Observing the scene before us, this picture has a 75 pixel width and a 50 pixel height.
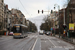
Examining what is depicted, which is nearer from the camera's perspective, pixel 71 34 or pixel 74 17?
pixel 71 34

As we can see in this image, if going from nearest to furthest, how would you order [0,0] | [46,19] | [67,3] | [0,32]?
[67,3] < [0,32] < [0,0] < [46,19]

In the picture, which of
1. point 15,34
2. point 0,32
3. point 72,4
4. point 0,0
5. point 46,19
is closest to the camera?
point 15,34

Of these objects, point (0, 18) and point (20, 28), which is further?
point (0, 18)

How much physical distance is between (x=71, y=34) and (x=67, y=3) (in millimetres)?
9055

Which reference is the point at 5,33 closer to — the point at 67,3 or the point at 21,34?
the point at 21,34

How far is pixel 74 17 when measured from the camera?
185ft

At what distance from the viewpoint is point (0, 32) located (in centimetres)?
5462

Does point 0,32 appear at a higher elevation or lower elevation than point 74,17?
lower

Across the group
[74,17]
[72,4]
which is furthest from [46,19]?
[72,4]

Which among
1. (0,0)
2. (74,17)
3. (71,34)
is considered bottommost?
(71,34)

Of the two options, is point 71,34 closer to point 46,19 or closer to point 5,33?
point 5,33

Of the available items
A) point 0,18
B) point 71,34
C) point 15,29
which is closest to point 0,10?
point 0,18

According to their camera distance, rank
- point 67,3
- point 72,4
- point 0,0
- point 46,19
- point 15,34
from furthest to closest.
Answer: point 46,19 < point 0,0 < point 72,4 < point 67,3 < point 15,34

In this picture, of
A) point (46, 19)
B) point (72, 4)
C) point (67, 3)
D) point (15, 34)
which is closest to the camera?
point (15, 34)
